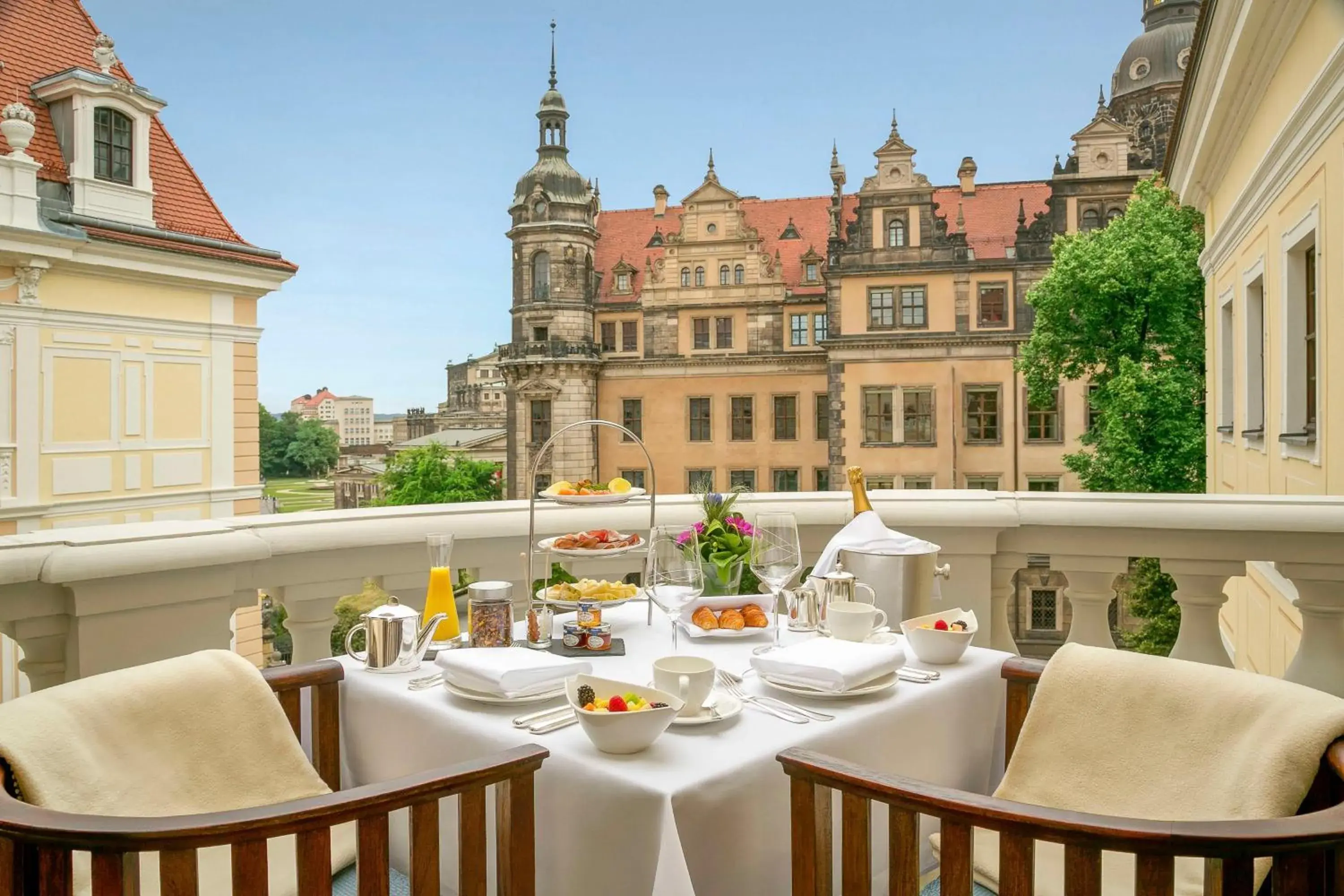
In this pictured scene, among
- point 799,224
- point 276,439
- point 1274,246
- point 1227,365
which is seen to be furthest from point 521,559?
point 276,439

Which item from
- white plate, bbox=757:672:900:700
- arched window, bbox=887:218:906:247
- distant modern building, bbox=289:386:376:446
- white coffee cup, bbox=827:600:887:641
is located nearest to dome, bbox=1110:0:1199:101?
arched window, bbox=887:218:906:247

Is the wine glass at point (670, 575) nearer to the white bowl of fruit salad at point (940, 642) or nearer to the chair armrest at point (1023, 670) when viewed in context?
the white bowl of fruit salad at point (940, 642)

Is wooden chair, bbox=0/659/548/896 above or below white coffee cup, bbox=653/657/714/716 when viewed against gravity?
below

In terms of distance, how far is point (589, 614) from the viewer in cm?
186

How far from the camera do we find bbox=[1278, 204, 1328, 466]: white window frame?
430cm

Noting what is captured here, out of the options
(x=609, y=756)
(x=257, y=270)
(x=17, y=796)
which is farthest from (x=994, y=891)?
(x=257, y=270)

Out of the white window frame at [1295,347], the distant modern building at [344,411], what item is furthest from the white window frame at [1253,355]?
the distant modern building at [344,411]

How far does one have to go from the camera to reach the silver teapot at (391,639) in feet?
5.47

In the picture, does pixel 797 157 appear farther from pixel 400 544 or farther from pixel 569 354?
pixel 400 544

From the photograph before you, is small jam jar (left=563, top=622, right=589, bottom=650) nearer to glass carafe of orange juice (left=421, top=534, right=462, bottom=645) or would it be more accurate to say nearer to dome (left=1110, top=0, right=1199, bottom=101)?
glass carafe of orange juice (left=421, top=534, right=462, bottom=645)

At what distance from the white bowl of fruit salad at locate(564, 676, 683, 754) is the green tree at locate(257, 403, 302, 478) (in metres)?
31.9

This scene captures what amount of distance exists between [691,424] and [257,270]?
1466 centimetres

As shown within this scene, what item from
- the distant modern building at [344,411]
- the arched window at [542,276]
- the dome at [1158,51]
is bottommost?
the distant modern building at [344,411]

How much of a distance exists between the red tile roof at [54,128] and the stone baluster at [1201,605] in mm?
11640
